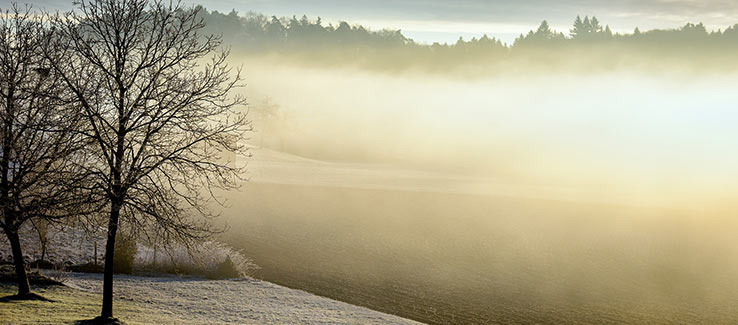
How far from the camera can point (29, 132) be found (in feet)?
76.2

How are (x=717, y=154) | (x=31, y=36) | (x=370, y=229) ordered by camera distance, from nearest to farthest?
1. (x=31, y=36)
2. (x=370, y=229)
3. (x=717, y=154)

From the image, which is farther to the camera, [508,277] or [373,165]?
[373,165]

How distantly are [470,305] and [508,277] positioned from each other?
8288mm

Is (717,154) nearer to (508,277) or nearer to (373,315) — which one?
(508,277)

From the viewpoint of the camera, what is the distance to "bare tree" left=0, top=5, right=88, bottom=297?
2219 cm

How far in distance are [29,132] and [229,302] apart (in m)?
14.4

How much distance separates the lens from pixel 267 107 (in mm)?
136125

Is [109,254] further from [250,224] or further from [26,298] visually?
[250,224]

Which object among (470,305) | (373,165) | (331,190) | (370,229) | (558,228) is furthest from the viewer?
(373,165)

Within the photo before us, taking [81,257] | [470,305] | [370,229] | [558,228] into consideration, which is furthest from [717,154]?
[81,257]

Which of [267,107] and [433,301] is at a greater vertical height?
[267,107]

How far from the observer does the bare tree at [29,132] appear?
22.2 m

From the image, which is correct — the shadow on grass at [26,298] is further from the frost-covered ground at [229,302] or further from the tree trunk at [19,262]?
the frost-covered ground at [229,302]

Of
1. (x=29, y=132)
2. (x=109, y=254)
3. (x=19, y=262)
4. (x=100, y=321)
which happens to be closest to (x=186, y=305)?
(x=100, y=321)
